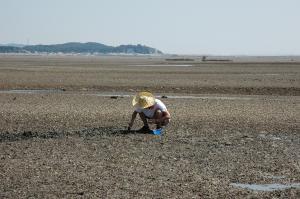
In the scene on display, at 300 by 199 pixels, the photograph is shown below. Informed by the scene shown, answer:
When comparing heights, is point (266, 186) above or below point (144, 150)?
above

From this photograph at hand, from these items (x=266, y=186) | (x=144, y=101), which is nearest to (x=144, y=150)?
(x=144, y=101)

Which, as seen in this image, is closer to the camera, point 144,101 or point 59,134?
point 59,134

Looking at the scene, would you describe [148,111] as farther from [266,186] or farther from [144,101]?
[266,186]

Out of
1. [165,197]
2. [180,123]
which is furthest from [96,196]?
[180,123]

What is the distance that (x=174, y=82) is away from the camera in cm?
3988

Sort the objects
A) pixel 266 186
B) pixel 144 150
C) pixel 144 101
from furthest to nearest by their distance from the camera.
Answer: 1. pixel 144 101
2. pixel 144 150
3. pixel 266 186

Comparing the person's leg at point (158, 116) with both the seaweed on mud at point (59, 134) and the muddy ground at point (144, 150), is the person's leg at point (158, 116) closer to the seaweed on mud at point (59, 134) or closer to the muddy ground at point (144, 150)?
the muddy ground at point (144, 150)

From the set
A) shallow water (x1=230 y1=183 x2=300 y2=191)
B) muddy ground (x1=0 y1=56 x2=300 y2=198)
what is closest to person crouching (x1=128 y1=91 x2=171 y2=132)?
muddy ground (x1=0 y1=56 x2=300 y2=198)

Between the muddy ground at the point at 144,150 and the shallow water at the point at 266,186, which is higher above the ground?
the shallow water at the point at 266,186

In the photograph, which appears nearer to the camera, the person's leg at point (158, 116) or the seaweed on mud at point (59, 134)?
the seaweed on mud at point (59, 134)

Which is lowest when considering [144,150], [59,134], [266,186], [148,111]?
[59,134]

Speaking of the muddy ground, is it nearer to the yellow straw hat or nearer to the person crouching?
the person crouching

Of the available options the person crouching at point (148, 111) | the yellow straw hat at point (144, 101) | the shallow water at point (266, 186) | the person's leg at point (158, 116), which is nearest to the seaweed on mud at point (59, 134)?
the person crouching at point (148, 111)

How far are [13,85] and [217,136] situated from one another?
22.0m
